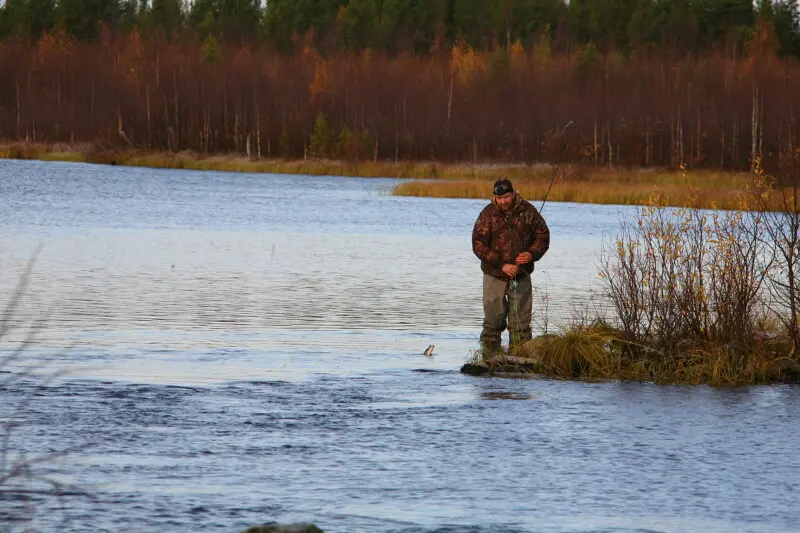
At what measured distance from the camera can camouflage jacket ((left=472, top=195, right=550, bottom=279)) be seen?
13391 mm

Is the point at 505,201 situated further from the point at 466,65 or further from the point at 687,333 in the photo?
the point at 466,65

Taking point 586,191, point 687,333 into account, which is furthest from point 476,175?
point 687,333

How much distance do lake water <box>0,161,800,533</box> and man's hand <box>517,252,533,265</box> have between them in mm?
1125

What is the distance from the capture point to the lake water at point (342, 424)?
320 inches

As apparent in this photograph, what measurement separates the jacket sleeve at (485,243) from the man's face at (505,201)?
0.16 metres

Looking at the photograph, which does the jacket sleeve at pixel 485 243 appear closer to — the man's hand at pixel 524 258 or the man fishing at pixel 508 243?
the man fishing at pixel 508 243

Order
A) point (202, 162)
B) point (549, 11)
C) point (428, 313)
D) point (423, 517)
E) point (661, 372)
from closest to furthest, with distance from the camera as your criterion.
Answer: point (423, 517)
point (661, 372)
point (428, 313)
point (202, 162)
point (549, 11)

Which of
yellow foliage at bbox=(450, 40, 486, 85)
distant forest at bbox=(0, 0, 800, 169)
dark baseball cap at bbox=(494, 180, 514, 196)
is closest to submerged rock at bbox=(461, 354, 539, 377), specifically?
dark baseball cap at bbox=(494, 180, 514, 196)


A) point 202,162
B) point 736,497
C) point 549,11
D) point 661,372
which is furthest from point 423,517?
point 549,11

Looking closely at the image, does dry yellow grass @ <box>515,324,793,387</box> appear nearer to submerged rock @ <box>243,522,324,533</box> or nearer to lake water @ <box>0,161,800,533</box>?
lake water @ <box>0,161,800,533</box>

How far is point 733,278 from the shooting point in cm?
1375

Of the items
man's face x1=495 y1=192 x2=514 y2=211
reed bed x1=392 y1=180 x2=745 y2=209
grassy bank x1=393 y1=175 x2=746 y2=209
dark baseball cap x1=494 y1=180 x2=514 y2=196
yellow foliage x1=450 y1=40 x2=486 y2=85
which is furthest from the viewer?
yellow foliage x1=450 y1=40 x2=486 y2=85

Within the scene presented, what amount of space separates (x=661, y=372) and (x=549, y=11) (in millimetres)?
122783

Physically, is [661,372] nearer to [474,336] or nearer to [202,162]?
[474,336]
